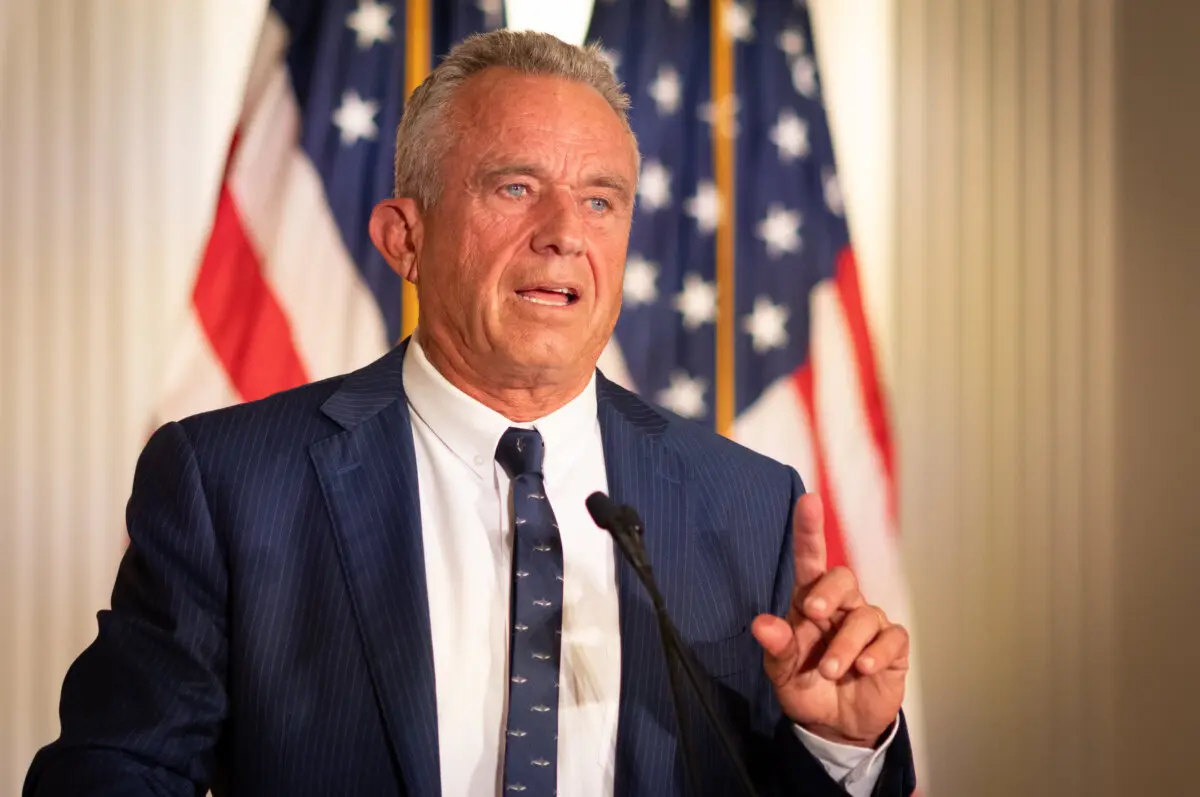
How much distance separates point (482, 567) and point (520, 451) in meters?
0.17

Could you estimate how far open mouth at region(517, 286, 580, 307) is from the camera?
5.13 feet

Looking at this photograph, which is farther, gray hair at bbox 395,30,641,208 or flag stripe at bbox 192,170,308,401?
flag stripe at bbox 192,170,308,401

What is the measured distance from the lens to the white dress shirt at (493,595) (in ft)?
4.65

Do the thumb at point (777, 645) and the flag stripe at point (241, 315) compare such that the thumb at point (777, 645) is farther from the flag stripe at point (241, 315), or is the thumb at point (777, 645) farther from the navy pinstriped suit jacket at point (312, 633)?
the flag stripe at point (241, 315)

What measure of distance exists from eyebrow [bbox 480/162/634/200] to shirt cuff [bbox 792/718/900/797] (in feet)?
2.56

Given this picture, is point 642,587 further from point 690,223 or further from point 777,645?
point 690,223

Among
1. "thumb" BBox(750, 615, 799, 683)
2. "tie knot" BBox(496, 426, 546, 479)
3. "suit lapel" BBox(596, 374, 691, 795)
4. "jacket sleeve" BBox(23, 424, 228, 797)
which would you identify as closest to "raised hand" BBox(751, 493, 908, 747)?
"thumb" BBox(750, 615, 799, 683)

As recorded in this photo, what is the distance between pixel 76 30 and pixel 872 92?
214 centimetres

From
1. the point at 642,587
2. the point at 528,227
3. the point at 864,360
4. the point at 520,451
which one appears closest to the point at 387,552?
the point at 520,451

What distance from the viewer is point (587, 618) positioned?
1524 mm

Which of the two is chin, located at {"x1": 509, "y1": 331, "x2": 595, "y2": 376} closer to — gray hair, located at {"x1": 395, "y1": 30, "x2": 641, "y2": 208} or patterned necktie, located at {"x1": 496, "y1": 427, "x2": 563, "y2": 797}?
patterned necktie, located at {"x1": 496, "y1": 427, "x2": 563, "y2": 797}

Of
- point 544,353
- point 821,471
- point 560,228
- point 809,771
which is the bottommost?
point 809,771

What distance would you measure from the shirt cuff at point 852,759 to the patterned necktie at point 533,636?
0.32m

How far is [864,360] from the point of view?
3146 mm
